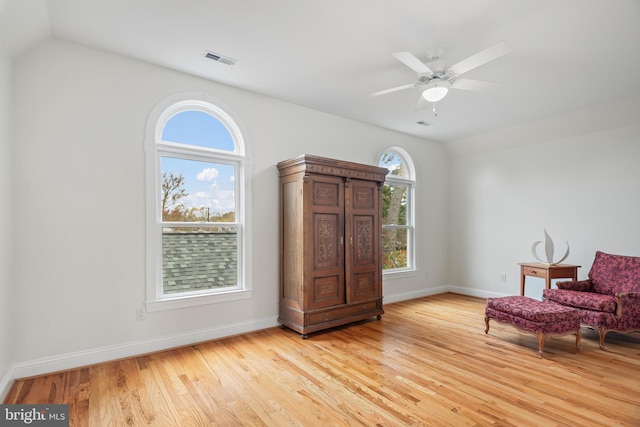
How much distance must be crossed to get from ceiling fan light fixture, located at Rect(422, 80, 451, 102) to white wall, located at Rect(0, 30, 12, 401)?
3402 millimetres

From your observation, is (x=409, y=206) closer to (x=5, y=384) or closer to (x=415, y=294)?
(x=415, y=294)

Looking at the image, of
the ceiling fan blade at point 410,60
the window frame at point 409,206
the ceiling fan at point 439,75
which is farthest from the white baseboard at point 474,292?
the ceiling fan blade at point 410,60

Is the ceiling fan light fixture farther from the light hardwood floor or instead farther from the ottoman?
the light hardwood floor

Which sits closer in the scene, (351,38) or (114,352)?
(351,38)

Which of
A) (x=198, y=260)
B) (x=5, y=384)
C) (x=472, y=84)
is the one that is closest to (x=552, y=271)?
(x=472, y=84)

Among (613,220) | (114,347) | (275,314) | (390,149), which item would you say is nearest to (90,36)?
(114,347)

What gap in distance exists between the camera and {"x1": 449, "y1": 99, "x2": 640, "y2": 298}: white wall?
4.49 meters

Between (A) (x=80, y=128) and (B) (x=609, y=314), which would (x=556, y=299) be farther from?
(A) (x=80, y=128)

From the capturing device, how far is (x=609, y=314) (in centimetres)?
348

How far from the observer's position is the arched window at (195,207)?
3.42m

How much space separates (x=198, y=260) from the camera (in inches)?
146

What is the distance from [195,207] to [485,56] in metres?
3.08

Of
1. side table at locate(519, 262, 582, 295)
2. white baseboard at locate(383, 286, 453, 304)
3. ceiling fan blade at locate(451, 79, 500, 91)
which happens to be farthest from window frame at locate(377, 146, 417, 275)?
ceiling fan blade at locate(451, 79, 500, 91)

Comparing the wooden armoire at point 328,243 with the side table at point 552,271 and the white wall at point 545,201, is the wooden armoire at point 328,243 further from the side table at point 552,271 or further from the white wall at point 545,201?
the white wall at point 545,201
